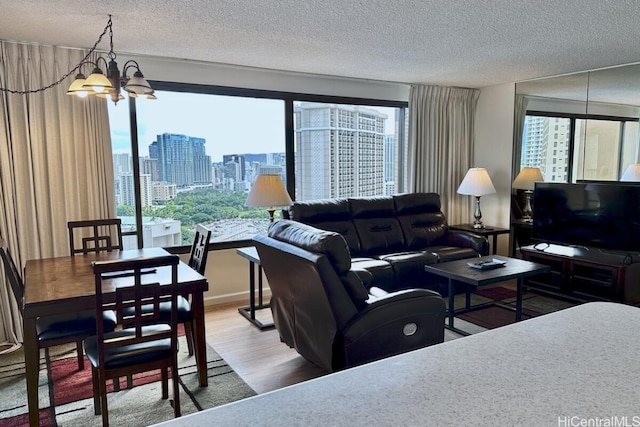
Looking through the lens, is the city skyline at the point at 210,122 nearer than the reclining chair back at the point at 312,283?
No

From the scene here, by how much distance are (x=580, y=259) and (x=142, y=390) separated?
4.20 metres

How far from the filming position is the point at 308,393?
0.92 meters

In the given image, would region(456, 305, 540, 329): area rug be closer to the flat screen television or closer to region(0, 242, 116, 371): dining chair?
the flat screen television

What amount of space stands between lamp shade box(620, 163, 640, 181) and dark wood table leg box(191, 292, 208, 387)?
4.37 meters

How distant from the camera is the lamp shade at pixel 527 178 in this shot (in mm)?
5555

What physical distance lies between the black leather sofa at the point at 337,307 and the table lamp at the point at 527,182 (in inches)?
131

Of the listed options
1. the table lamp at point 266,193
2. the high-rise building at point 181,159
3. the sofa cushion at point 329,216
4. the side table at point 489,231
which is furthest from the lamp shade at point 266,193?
the side table at point 489,231

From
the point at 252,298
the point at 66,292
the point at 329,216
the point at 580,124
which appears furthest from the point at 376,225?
the point at 66,292

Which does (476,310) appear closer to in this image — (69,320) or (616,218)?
(616,218)

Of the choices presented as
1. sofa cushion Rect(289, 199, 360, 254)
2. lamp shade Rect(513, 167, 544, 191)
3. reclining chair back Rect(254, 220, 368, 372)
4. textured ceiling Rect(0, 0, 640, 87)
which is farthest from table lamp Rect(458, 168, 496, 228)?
reclining chair back Rect(254, 220, 368, 372)

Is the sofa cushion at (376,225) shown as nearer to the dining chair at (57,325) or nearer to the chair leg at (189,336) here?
the chair leg at (189,336)

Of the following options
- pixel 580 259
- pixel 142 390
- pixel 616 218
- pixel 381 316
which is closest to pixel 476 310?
pixel 580 259

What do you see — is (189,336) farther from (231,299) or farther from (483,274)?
(483,274)

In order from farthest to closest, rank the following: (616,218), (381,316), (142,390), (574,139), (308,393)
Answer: (574,139) → (616,218) → (142,390) → (381,316) → (308,393)
